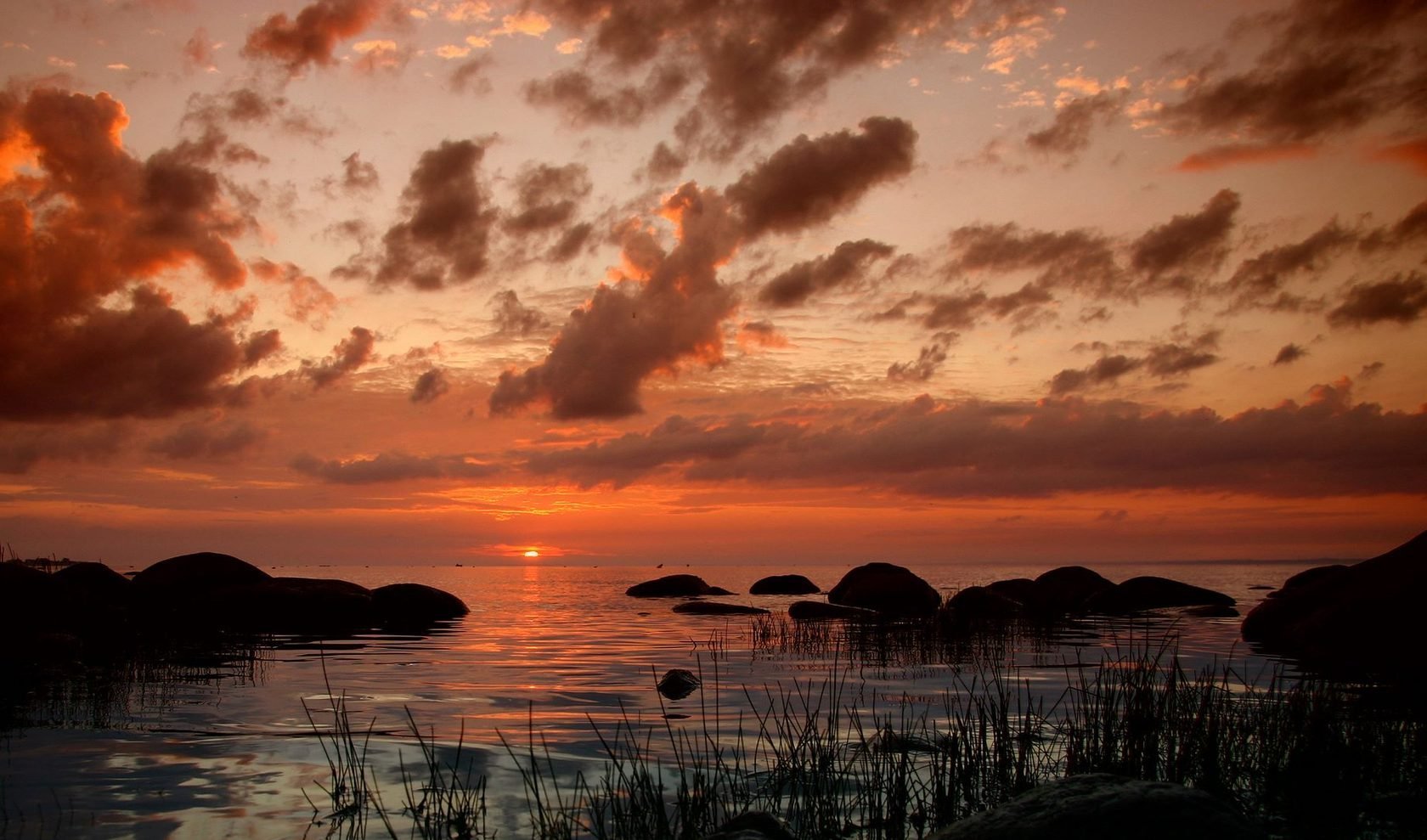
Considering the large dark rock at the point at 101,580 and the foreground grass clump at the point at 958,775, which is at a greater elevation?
the large dark rock at the point at 101,580

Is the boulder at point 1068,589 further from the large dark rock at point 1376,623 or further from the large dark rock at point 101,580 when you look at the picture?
the large dark rock at point 101,580

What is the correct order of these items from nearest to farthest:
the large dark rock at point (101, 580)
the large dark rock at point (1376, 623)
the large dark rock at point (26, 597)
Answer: the large dark rock at point (1376, 623)
the large dark rock at point (26, 597)
the large dark rock at point (101, 580)

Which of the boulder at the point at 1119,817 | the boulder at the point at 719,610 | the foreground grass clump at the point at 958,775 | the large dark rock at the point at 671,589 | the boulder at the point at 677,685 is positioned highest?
the boulder at the point at 1119,817

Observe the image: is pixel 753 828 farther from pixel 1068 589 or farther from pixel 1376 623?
pixel 1068 589

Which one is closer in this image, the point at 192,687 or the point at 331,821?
the point at 331,821

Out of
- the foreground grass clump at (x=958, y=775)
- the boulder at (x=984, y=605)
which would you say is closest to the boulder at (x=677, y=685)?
the foreground grass clump at (x=958, y=775)

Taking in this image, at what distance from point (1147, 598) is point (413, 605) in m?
25.8

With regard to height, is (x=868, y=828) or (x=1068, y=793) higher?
(x=1068, y=793)

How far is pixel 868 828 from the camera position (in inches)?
257

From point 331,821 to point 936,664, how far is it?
12.3m

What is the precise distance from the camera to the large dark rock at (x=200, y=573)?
3006cm

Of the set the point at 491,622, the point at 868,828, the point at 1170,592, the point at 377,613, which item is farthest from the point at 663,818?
the point at 1170,592

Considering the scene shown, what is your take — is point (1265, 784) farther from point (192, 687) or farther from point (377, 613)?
point (377, 613)

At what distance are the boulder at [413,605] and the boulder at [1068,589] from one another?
21745 millimetres
